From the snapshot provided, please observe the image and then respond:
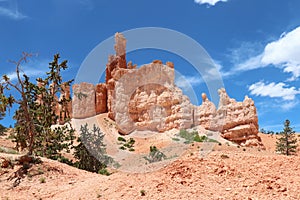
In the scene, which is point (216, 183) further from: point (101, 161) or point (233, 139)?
point (233, 139)

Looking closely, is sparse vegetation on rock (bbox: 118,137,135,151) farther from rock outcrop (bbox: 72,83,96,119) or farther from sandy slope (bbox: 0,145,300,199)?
sandy slope (bbox: 0,145,300,199)

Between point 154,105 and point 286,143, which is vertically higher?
point 154,105

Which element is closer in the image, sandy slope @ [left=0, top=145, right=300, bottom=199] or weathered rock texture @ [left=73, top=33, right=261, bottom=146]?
sandy slope @ [left=0, top=145, right=300, bottom=199]

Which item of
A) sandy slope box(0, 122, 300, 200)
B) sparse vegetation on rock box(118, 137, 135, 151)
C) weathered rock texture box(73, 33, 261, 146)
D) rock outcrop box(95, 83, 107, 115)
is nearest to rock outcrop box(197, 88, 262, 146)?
weathered rock texture box(73, 33, 261, 146)

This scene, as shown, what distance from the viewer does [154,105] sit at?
50812 mm

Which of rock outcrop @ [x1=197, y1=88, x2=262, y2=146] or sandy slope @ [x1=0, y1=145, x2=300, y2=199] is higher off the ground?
rock outcrop @ [x1=197, y1=88, x2=262, y2=146]

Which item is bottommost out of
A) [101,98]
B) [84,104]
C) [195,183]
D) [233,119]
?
[195,183]

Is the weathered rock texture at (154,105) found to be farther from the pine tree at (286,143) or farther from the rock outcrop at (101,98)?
the pine tree at (286,143)

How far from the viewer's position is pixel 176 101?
49438mm

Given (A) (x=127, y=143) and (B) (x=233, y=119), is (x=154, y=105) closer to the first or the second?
(A) (x=127, y=143)

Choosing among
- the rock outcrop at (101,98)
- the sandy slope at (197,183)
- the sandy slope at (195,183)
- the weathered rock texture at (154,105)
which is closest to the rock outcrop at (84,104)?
the weathered rock texture at (154,105)

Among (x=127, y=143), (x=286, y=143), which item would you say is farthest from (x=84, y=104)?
(x=286, y=143)

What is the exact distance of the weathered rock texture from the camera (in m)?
45.5

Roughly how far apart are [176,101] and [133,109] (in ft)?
25.8
